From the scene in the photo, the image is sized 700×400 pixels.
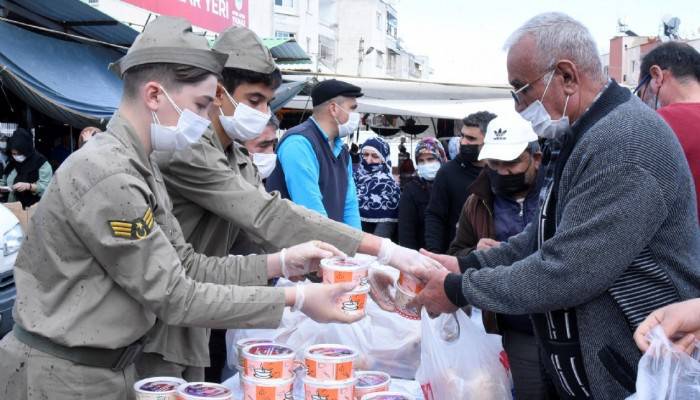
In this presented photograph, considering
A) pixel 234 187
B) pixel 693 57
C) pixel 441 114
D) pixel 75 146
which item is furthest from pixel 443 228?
pixel 75 146

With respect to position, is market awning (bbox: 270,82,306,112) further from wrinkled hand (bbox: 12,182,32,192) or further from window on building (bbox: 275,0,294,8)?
window on building (bbox: 275,0,294,8)

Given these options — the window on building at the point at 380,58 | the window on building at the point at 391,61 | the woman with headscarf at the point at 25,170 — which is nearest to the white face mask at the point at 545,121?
the woman with headscarf at the point at 25,170

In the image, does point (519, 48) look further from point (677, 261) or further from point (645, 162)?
point (677, 261)

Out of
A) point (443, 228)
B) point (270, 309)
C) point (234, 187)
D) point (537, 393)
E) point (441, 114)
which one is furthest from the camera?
point (441, 114)

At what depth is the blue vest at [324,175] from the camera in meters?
4.72

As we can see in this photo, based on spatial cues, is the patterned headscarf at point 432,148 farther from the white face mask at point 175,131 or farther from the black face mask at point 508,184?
the white face mask at point 175,131

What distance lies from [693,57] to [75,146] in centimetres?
998

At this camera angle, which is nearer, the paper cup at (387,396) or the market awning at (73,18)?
the paper cup at (387,396)

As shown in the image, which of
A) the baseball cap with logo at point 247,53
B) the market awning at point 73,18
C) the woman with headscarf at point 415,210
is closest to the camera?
the baseball cap with logo at point 247,53

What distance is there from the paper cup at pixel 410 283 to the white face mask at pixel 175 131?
113cm

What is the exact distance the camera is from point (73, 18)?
34.7 feet

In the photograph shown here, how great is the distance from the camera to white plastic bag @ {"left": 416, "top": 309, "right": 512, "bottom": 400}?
9.70 ft

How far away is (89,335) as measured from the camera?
2.03 metres

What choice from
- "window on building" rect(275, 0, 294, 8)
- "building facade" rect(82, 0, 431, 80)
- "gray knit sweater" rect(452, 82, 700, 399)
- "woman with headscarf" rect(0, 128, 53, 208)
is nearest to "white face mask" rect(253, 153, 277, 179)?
"gray knit sweater" rect(452, 82, 700, 399)
